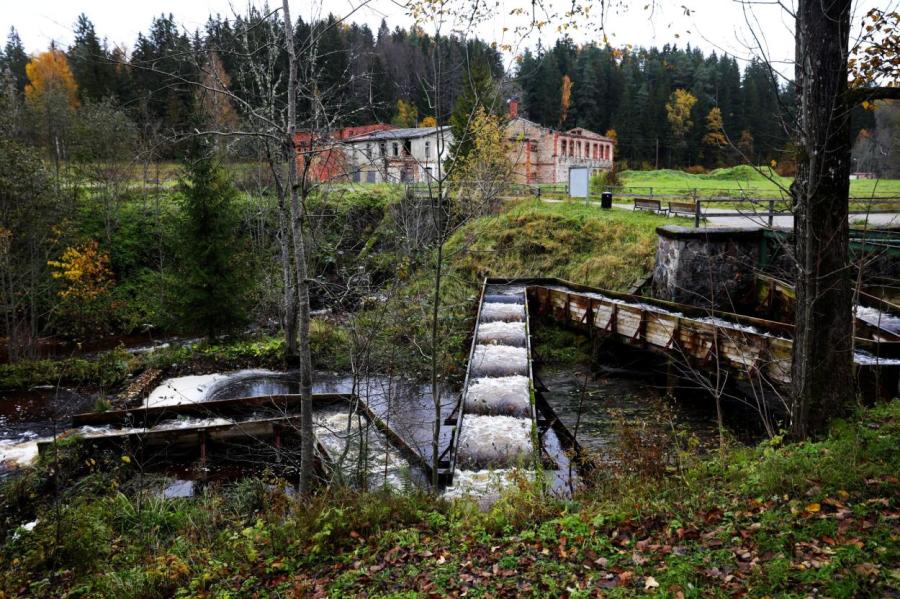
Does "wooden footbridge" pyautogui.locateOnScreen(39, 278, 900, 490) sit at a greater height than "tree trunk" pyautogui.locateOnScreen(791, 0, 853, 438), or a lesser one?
lesser

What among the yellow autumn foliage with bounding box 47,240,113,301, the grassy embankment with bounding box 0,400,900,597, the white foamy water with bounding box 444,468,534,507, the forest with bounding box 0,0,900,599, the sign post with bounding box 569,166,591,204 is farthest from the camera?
the sign post with bounding box 569,166,591,204

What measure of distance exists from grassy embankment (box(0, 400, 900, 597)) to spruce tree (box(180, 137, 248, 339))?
521 inches

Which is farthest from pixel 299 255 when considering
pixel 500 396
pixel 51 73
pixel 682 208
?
pixel 51 73

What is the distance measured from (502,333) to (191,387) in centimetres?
946

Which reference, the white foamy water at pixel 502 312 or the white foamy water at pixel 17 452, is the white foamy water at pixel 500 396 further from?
the white foamy water at pixel 17 452

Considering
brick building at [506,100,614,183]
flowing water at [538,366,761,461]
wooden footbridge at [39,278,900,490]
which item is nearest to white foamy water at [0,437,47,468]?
wooden footbridge at [39,278,900,490]

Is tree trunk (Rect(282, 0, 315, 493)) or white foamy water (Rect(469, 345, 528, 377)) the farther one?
white foamy water (Rect(469, 345, 528, 377))

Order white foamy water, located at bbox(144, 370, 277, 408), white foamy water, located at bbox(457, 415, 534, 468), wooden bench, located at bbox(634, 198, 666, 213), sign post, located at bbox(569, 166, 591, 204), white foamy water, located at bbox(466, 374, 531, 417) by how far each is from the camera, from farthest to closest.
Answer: sign post, located at bbox(569, 166, 591, 204) < wooden bench, located at bbox(634, 198, 666, 213) < white foamy water, located at bbox(144, 370, 277, 408) < white foamy water, located at bbox(466, 374, 531, 417) < white foamy water, located at bbox(457, 415, 534, 468)

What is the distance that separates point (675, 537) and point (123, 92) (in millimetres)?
58490

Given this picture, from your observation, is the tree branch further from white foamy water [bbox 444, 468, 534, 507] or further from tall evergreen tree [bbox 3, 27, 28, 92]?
tall evergreen tree [bbox 3, 27, 28, 92]

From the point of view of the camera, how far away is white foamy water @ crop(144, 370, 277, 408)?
1545cm

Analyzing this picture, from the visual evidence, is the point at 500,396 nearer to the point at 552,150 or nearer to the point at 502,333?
the point at 502,333

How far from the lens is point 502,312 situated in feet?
61.5

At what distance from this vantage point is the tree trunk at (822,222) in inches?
241
